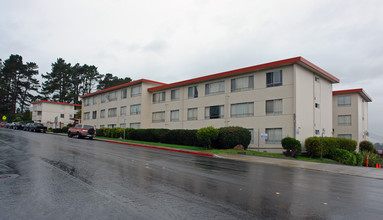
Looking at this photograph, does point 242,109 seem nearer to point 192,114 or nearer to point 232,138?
point 232,138

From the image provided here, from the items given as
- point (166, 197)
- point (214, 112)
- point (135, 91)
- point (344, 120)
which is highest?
point (135, 91)

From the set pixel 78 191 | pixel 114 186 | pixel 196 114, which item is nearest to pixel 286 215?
pixel 114 186

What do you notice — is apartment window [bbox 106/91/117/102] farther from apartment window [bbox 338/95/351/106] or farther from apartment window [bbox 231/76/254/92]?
apartment window [bbox 338/95/351/106]

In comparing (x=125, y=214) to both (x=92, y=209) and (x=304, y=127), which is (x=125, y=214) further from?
(x=304, y=127)

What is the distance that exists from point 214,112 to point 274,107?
6962 millimetres

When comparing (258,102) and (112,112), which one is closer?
(258,102)

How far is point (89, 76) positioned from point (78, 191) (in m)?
83.2

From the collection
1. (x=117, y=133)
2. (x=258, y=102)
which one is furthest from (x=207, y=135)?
(x=117, y=133)

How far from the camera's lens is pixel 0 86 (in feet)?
251

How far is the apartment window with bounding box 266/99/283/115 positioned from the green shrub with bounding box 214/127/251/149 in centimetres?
282

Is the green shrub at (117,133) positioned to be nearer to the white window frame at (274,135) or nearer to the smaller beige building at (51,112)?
the white window frame at (274,135)

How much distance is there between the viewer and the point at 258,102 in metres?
24.6

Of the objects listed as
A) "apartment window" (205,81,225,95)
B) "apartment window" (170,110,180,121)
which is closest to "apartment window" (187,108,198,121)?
"apartment window" (170,110,180,121)

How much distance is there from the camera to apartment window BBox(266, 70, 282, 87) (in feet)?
77.3
